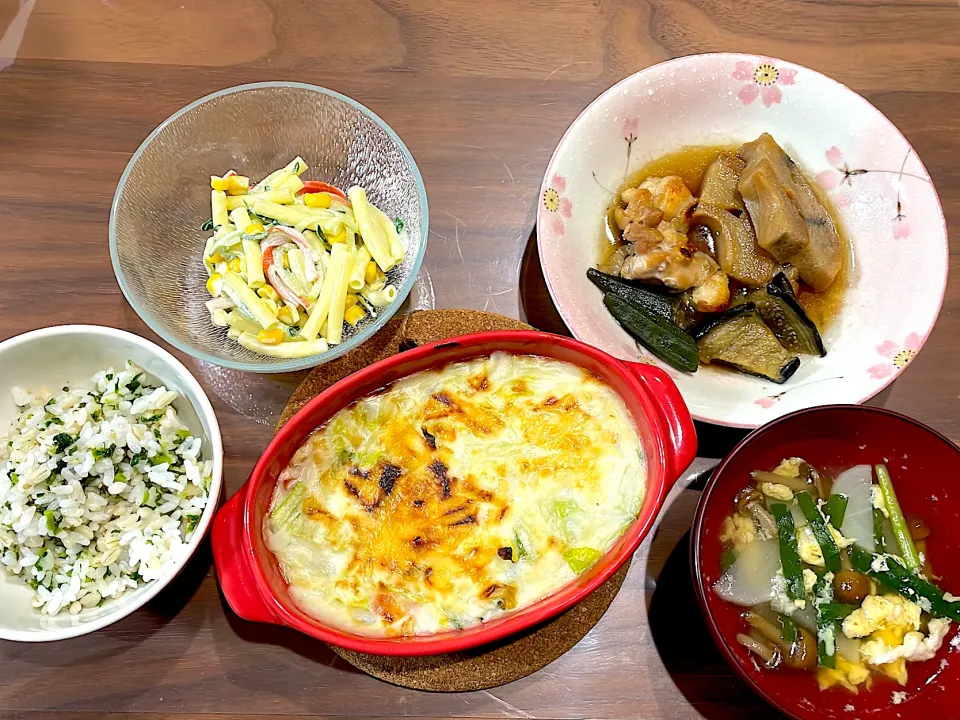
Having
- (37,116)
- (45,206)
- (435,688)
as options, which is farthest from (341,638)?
(37,116)

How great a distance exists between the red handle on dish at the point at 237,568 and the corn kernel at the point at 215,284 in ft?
1.61

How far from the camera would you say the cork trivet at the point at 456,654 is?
1.75 metres

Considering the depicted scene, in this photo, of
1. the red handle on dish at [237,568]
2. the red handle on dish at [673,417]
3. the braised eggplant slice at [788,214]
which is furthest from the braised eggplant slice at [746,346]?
the red handle on dish at [237,568]

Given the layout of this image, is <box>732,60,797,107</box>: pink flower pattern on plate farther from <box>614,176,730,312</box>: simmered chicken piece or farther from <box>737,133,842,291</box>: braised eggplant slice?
<box>614,176,730,312</box>: simmered chicken piece

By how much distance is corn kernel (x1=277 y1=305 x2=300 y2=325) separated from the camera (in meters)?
1.74

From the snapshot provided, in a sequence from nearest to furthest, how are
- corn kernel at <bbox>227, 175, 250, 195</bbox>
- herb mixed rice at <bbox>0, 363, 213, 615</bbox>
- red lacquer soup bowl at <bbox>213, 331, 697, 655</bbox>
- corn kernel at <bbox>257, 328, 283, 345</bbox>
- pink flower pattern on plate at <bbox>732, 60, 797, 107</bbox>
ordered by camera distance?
red lacquer soup bowl at <bbox>213, 331, 697, 655</bbox> < herb mixed rice at <bbox>0, 363, 213, 615</bbox> < corn kernel at <bbox>257, 328, 283, 345</bbox> < corn kernel at <bbox>227, 175, 250, 195</bbox> < pink flower pattern on plate at <bbox>732, 60, 797, 107</bbox>

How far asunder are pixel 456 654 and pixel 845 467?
1010mm

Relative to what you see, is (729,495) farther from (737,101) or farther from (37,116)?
(37,116)

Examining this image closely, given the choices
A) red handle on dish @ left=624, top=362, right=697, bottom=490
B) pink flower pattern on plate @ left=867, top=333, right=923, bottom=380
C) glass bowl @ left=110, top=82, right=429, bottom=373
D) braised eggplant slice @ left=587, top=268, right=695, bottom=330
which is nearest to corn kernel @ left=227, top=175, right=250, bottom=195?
glass bowl @ left=110, top=82, right=429, bottom=373

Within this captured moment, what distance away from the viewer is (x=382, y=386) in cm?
164

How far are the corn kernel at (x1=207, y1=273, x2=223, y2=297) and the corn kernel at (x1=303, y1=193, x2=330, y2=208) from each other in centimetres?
27

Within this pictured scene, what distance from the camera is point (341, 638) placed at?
1457mm

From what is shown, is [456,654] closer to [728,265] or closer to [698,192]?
[728,265]

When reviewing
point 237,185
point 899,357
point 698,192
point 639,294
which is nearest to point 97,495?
point 237,185
